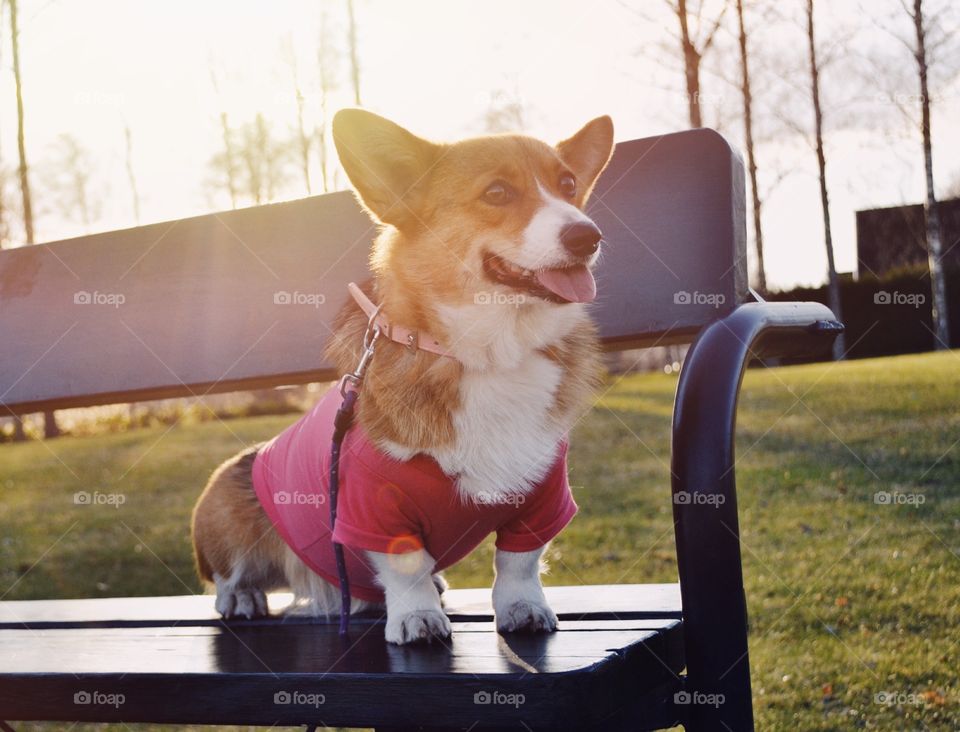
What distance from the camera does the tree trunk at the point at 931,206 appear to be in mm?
10234

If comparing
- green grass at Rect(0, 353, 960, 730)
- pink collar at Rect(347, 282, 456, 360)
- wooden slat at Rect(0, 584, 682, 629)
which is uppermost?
pink collar at Rect(347, 282, 456, 360)

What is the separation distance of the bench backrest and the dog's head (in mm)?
118

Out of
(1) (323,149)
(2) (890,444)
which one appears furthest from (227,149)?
(2) (890,444)

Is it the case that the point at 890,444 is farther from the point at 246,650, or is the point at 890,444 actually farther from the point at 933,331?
the point at 933,331

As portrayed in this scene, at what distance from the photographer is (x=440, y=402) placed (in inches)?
72.5

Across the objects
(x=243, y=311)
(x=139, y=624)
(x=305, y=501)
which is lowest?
(x=139, y=624)

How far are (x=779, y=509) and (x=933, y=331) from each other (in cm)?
965

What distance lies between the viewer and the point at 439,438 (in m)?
1.79

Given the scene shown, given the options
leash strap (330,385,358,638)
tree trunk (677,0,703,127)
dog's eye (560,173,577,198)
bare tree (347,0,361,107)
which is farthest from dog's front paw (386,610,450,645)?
bare tree (347,0,361,107)

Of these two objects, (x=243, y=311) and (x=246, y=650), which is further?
(x=243, y=311)

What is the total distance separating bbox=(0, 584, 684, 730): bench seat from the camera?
53.4 inches

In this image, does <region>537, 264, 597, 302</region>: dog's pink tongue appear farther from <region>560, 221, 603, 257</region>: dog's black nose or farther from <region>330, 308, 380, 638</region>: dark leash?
<region>330, 308, 380, 638</region>: dark leash

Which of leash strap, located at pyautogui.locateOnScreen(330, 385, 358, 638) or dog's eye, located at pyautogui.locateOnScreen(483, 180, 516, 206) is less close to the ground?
dog's eye, located at pyautogui.locateOnScreen(483, 180, 516, 206)

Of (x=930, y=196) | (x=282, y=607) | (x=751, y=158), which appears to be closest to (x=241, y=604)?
(x=282, y=607)
